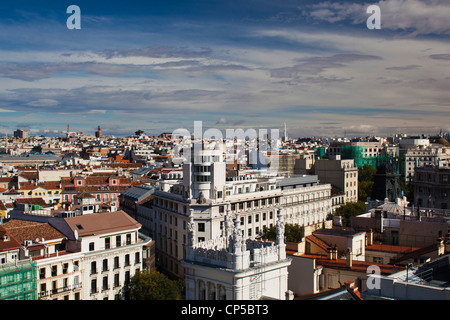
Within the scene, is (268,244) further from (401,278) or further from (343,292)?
(401,278)

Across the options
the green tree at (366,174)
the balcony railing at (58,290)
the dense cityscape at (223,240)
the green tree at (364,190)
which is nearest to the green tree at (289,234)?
the dense cityscape at (223,240)

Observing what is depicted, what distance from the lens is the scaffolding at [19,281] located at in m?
22.1

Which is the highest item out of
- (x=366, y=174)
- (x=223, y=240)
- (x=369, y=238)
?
(x=223, y=240)

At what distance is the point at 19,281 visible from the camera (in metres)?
23.5

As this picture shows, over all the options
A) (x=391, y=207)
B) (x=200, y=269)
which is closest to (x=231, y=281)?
(x=200, y=269)

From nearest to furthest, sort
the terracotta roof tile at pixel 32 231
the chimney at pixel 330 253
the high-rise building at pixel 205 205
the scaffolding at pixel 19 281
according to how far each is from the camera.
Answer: the scaffolding at pixel 19 281, the chimney at pixel 330 253, the terracotta roof tile at pixel 32 231, the high-rise building at pixel 205 205

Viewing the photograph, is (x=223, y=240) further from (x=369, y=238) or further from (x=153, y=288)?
(x=369, y=238)

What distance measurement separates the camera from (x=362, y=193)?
77.1 meters

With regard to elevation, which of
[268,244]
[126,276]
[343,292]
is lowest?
[126,276]

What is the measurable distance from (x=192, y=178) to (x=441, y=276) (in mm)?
27508

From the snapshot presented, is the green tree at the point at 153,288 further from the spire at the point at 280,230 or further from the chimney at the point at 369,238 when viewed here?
the spire at the point at 280,230

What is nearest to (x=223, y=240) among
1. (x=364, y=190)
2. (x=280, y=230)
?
(x=280, y=230)

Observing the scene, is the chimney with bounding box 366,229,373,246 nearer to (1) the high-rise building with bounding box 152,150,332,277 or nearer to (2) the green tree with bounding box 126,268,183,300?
(2) the green tree with bounding box 126,268,183,300

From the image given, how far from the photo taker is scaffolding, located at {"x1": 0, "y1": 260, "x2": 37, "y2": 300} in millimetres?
22078
